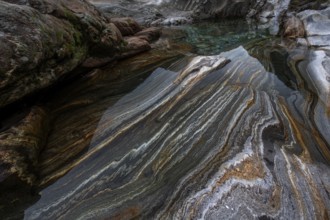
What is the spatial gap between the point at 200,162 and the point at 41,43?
108 inches

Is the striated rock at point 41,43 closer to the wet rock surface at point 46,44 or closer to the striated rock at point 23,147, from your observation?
the wet rock surface at point 46,44

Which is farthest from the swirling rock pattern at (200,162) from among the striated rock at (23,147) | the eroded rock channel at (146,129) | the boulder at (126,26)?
the boulder at (126,26)

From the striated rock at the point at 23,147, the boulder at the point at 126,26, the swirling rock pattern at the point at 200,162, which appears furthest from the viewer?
the boulder at the point at 126,26

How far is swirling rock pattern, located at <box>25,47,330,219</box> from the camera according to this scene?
2.58 meters

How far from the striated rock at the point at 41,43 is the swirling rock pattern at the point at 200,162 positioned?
3.72 feet

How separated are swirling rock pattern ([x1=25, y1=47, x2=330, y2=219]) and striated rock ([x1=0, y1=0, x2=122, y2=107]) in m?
1.14

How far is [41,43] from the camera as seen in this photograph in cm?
375

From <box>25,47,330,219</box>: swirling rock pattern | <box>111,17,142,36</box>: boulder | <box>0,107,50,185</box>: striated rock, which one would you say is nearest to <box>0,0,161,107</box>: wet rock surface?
<box>0,107,50,185</box>: striated rock

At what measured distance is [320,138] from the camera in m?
3.49

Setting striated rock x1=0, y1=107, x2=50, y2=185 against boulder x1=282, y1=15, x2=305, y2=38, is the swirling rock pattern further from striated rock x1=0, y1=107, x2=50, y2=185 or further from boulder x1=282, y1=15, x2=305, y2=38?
boulder x1=282, y1=15, x2=305, y2=38

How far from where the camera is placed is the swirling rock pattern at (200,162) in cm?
258

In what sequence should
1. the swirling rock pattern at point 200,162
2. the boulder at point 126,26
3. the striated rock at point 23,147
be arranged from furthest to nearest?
the boulder at point 126,26 → the striated rock at point 23,147 → the swirling rock pattern at point 200,162

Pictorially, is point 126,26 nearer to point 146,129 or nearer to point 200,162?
point 146,129

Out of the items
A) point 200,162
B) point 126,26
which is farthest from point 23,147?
point 126,26
